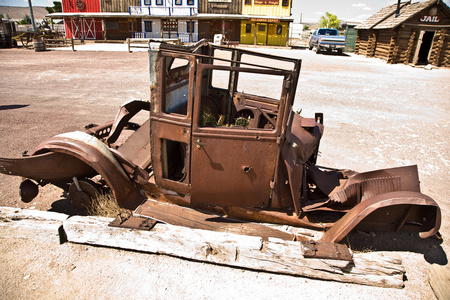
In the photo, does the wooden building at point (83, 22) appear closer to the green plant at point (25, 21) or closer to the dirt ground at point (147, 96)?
the dirt ground at point (147, 96)

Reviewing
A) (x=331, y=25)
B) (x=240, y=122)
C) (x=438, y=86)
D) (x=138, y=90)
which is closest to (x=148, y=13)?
(x=138, y=90)

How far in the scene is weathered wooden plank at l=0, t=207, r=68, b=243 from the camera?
12.0 feet

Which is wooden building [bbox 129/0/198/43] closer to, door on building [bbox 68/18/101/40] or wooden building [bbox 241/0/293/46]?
door on building [bbox 68/18/101/40]

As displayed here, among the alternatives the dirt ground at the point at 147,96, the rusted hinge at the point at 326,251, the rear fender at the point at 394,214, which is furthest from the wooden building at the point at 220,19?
the rusted hinge at the point at 326,251

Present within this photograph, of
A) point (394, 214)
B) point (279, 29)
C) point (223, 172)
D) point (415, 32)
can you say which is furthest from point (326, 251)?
point (279, 29)

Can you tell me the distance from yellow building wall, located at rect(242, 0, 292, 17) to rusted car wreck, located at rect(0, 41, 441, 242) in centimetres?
3231

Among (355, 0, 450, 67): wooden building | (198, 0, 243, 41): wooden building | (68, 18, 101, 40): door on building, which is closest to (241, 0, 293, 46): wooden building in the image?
(198, 0, 243, 41): wooden building

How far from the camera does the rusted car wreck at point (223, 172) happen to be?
335 centimetres

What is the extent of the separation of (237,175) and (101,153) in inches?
64.2

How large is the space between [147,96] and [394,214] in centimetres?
887

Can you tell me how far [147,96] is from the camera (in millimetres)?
10656

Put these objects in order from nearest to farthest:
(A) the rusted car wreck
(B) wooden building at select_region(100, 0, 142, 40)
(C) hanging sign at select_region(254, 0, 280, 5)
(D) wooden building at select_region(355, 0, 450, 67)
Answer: (A) the rusted car wreck, (D) wooden building at select_region(355, 0, 450, 67), (C) hanging sign at select_region(254, 0, 280, 5), (B) wooden building at select_region(100, 0, 142, 40)

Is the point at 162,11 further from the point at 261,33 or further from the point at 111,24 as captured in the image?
the point at 261,33

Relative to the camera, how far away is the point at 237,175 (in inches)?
138
